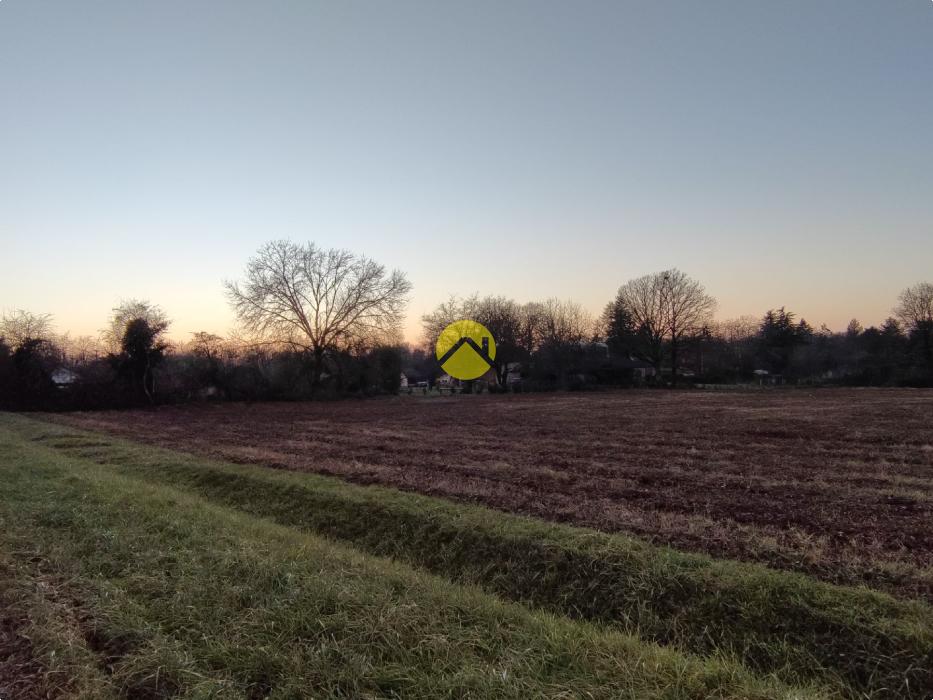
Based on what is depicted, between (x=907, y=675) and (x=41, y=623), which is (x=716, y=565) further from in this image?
(x=41, y=623)

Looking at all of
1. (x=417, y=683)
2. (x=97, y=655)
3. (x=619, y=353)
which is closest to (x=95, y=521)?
(x=97, y=655)

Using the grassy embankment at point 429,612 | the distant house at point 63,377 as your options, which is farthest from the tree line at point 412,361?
the grassy embankment at point 429,612

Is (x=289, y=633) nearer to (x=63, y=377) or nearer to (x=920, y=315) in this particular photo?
(x=63, y=377)

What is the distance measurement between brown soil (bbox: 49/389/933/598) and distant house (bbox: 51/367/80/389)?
1631cm

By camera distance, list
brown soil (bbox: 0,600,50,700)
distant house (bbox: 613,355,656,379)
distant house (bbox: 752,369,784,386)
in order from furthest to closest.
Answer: distant house (bbox: 752,369,784,386)
distant house (bbox: 613,355,656,379)
brown soil (bbox: 0,600,50,700)

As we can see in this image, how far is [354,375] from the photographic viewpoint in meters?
50.3

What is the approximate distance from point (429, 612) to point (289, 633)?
1027mm

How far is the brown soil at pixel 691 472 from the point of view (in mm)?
5977

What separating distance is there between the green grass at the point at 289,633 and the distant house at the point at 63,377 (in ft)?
117

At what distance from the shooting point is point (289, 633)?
3.83m

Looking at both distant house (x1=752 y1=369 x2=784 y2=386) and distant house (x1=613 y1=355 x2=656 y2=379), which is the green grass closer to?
distant house (x1=613 y1=355 x2=656 y2=379)

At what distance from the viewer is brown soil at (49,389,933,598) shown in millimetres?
5977

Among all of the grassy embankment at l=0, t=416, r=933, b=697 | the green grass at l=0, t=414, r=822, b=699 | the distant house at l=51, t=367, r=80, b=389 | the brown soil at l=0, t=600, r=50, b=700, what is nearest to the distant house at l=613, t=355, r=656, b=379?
the distant house at l=51, t=367, r=80, b=389

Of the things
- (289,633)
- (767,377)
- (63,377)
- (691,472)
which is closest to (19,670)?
(289,633)
